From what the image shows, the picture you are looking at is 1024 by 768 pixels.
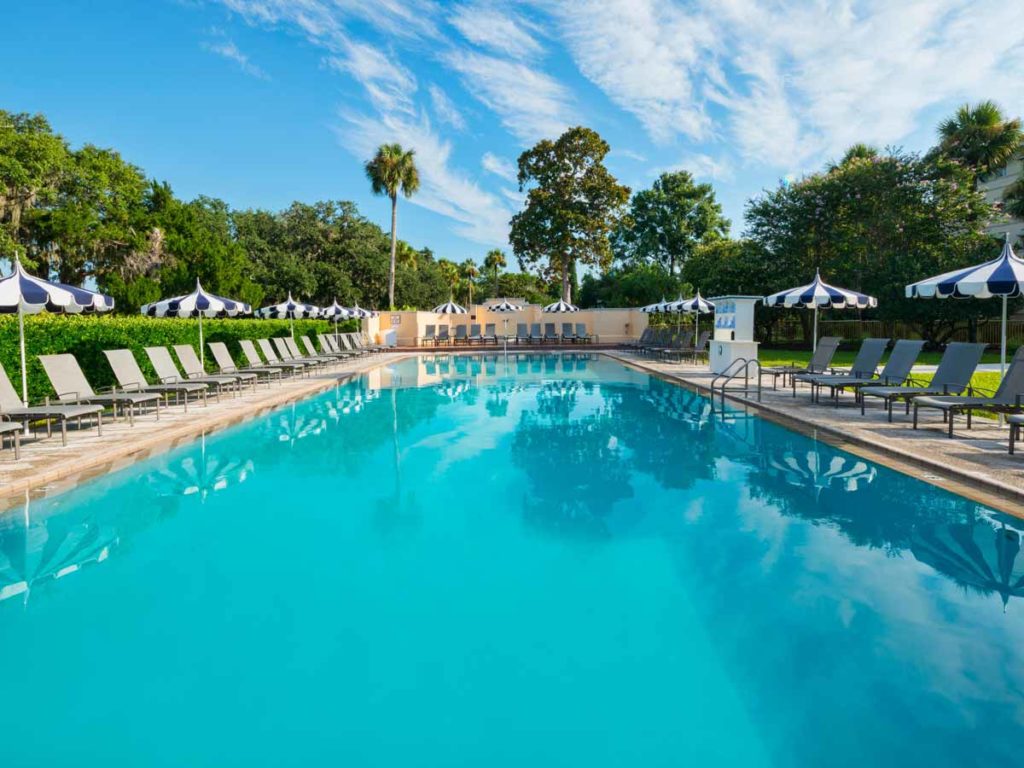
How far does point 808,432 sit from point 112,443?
8.75m

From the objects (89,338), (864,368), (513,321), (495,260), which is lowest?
(864,368)

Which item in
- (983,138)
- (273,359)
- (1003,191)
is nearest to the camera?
(273,359)

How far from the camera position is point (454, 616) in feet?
11.6

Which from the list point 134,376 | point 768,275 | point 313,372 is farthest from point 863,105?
point 134,376

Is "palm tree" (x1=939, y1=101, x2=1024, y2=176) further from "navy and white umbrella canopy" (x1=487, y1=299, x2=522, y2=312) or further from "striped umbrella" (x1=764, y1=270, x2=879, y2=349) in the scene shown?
"navy and white umbrella canopy" (x1=487, y1=299, x2=522, y2=312)

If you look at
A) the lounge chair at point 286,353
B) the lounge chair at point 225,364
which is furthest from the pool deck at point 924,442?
the lounge chair at point 286,353

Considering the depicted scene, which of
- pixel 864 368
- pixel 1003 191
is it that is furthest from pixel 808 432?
pixel 1003 191

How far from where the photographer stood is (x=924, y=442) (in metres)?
7.34

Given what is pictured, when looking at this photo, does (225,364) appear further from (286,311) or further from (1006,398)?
(1006,398)

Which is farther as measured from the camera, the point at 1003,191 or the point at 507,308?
the point at 1003,191

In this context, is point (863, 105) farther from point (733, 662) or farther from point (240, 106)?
point (240, 106)

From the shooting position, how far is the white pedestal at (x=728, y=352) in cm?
1446

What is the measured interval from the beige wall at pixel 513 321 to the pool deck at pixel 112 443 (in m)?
19.7

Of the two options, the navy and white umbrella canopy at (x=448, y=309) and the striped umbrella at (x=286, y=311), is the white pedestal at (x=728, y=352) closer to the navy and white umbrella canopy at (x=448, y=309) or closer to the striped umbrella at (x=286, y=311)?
the striped umbrella at (x=286, y=311)
